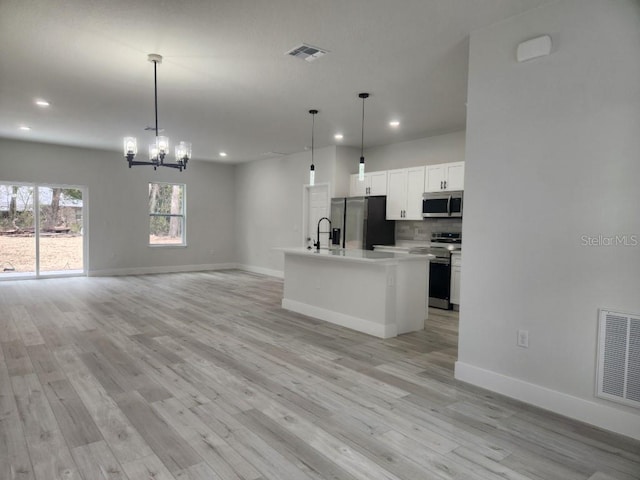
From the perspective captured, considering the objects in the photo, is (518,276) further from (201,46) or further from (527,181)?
(201,46)

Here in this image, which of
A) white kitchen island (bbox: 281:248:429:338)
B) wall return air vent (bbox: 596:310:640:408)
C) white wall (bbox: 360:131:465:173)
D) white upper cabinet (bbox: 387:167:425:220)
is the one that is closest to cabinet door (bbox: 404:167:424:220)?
white upper cabinet (bbox: 387:167:425:220)

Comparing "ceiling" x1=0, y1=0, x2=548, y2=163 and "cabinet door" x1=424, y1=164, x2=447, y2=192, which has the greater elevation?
"ceiling" x1=0, y1=0, x2=548, y2=163

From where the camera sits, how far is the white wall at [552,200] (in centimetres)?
251

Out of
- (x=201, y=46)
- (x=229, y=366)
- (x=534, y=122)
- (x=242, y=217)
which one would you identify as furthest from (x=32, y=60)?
(x=242, y=217)

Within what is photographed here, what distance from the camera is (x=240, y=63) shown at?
3.94m

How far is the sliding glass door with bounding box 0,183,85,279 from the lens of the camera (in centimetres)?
812

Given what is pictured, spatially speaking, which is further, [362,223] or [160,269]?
[160,269]

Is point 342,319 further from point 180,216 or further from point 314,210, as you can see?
point 180,216

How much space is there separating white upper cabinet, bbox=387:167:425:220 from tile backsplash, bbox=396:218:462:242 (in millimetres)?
345

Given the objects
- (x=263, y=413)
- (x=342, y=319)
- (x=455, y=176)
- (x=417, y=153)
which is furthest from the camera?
(x=417, y=153)

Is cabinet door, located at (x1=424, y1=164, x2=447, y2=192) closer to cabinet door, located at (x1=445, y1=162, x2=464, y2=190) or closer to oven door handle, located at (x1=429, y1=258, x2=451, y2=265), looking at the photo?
cabinet door, located at (x1=445, y1=162, x2=464, y2=190)

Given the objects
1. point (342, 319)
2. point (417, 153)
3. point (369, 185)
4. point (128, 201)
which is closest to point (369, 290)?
point (342, 319)

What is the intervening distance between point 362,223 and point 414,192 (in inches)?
41.4

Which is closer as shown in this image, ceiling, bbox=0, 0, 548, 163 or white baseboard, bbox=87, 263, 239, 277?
ceiling, bbox=0, 0, 548, 163
